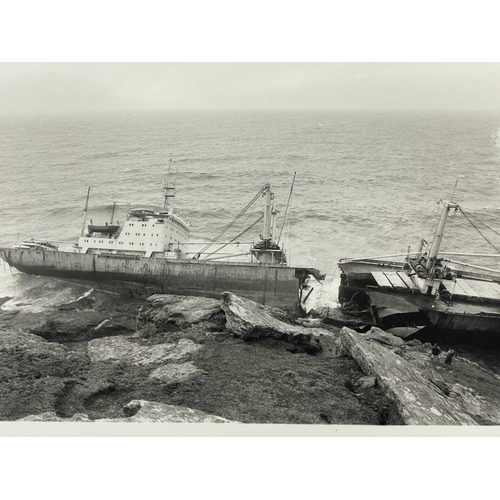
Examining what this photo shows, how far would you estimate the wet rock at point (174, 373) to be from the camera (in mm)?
8305

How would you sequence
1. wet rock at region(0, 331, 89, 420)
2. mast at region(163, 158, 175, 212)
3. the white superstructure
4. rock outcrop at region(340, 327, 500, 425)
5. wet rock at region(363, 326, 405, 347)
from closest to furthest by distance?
wet rock at region(0, 331, 89, 420) → rock outcrop at region(340, 327, 500, 425) → wet rock at region(363, 326, 405, 347) → mast at region(163, 158, 175, 212) → the white superstructure

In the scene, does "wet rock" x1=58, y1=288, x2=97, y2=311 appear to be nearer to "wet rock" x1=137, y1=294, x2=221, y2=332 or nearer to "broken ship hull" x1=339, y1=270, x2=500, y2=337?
"wet rock" x1=137, y1=294, x2=221, y2=332

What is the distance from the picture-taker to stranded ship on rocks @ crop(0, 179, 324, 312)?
61.3 feet

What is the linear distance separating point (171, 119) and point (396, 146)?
47.9 ft

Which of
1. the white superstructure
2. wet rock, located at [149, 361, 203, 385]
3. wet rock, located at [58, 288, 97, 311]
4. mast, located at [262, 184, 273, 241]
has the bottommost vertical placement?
wet rock, located at [58, 288, 97, 311]

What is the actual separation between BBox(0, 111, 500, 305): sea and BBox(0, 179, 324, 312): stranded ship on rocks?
138cm

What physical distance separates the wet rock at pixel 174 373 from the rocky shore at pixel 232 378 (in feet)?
0.08

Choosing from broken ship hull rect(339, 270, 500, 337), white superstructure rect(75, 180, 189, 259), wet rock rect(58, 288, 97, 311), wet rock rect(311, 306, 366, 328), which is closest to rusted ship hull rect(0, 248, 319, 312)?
white superstructure rect(75, 180, 189, 259)

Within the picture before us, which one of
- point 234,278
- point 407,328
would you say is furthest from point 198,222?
point 407,328

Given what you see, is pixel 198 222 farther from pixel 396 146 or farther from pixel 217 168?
pixel 396 146

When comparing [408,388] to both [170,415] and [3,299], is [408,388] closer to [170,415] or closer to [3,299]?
[170,415]

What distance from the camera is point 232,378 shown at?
8484 millimetres

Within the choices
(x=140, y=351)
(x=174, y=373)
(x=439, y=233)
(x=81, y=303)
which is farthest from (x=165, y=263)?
(x=439, y=233)

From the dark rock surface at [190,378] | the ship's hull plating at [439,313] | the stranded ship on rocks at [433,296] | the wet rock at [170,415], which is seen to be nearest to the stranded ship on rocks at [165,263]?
the stranded ship on rocks at [433,296]
